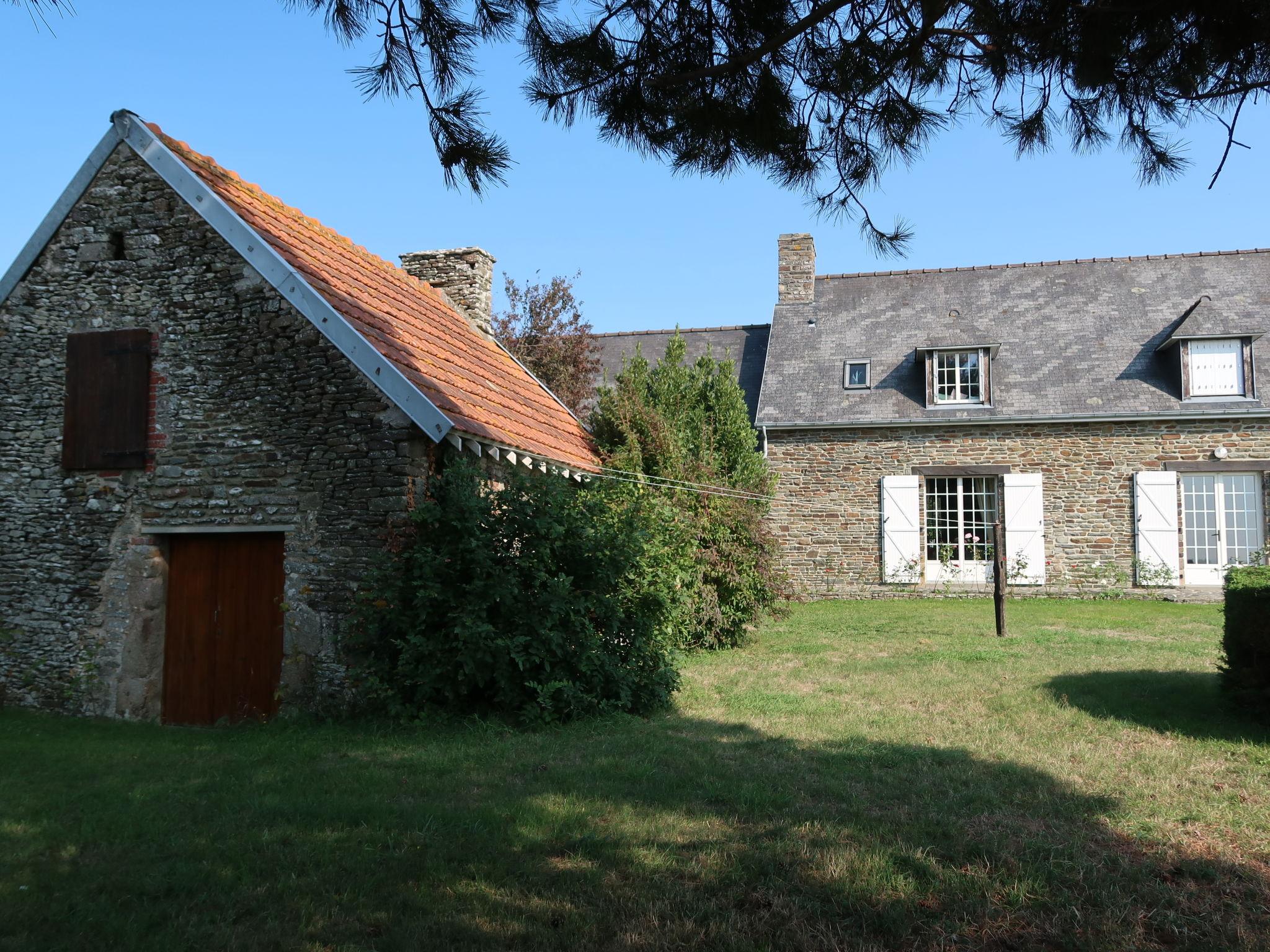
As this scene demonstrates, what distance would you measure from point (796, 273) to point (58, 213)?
51.0 feet

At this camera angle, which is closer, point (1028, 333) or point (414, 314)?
point (414, 314)

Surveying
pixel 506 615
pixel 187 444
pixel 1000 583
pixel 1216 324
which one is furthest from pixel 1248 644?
pixel 1216 324

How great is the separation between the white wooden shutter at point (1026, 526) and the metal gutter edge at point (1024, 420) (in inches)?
40.9

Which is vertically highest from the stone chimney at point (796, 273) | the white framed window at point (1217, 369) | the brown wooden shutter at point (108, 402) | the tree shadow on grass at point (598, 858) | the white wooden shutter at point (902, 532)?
the stone chimney at point (796, 273)

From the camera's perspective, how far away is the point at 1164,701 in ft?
24.6

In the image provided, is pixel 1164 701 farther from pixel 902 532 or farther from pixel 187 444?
pixel 902 532

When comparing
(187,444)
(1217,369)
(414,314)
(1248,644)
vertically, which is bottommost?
(1248,644)

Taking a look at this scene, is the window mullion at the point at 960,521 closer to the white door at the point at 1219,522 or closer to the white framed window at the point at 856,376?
the white framed window at the point at 856,376

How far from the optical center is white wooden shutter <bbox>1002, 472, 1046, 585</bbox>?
56.1ft

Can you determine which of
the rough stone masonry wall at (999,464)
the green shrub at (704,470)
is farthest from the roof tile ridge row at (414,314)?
the rough stone masonry wall at (999,464)

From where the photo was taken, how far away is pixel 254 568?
323 inches

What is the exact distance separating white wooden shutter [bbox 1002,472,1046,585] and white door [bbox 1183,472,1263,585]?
248 cm

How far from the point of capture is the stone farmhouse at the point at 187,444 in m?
7.66

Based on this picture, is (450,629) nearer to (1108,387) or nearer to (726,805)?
(726,805)
